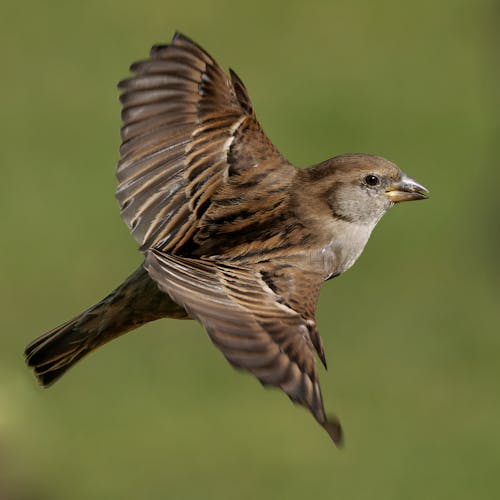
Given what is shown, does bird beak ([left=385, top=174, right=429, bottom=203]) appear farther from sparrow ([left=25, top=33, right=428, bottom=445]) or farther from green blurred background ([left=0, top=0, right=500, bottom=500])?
green blurred background ([left=0, top=0, right=500, bottom=500])

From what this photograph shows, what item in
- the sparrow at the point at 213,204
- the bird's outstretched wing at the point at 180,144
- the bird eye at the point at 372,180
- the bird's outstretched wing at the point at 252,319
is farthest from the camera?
the bird eye at the point at 372,180

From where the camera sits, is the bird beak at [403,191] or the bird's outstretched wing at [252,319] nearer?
the bird's outstretched wing at [252,319]

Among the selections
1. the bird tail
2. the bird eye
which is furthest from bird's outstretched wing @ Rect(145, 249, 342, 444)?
the bird eye

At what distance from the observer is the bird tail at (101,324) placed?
6.12m

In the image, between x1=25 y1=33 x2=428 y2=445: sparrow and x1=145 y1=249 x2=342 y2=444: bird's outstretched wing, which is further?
x1=25 y1=33 x2=428 y2=445: sparrow

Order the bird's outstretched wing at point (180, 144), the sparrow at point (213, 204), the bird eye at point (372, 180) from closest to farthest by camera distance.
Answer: the sparrow at point (213, 204) < the bird's outstretched wing at point (180, 144) < the bird eye at point (372, 180)

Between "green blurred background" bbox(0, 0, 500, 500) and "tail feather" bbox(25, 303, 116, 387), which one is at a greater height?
"tail feather" bbox(25, 303, 116, 387)

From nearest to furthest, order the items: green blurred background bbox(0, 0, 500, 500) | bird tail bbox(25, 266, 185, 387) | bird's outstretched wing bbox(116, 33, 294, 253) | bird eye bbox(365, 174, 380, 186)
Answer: bird tail bbox(25, 266, 185, 387)
bird's outstretched wing bbox(116, 33, 294, 253)
bird eye bbox(365, 174, 380, 186)
green blurred background bbox(0, 0, 500, 500)

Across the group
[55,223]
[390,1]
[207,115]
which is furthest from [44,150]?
[207,115]

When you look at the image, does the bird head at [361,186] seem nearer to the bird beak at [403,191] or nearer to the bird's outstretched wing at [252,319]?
the bird beak at [403,191]

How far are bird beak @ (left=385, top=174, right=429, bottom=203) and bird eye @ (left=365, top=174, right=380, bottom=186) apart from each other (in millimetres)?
65

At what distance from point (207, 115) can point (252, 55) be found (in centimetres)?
1018

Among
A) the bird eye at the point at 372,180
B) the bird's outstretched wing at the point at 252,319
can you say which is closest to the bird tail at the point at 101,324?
the bird's outstretched wing at the point at 252,319

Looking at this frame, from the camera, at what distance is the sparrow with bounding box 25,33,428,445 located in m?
5.85
